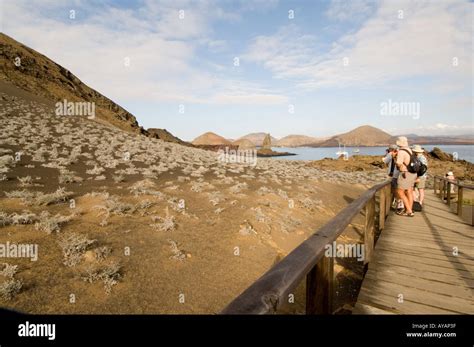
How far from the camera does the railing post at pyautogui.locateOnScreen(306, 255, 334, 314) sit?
2.39 m

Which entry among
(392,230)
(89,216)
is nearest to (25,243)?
(89,216)

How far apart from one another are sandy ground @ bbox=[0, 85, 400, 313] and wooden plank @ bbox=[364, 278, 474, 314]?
3.41 feet

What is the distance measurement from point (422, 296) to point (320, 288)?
2053mm

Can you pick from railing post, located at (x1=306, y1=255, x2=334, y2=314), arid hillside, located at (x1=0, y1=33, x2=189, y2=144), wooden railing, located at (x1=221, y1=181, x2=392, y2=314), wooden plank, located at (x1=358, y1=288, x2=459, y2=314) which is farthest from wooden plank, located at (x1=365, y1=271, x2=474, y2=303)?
arid hillside, located at (x1=0, y1=33, x2=189, y2=144)

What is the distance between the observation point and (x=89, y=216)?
7.26 metres

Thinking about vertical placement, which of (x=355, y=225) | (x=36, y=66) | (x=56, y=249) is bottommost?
(x=355, y=225)

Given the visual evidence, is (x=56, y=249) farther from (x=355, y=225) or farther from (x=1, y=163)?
(x=355, y=225)

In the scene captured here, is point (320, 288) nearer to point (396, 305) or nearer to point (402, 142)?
point (396, 305)

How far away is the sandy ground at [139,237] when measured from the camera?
15.3ft

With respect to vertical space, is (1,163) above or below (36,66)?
Answer: below

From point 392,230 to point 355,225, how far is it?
4726 millimetres

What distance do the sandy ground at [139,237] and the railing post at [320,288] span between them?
2422 mm

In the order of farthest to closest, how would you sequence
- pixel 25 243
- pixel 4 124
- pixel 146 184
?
pixel 4 124 → pixel 146 184 → pixel 25 243

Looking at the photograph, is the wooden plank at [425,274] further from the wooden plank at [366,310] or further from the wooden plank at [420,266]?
the wooden plank at [366,310]
